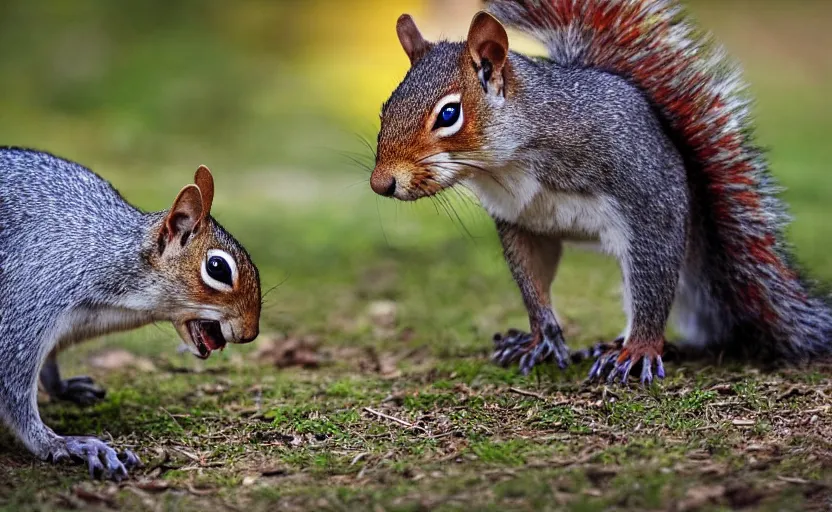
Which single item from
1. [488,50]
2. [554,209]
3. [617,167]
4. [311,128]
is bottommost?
[554,209]

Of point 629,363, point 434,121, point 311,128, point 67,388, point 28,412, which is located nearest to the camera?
point 28,412

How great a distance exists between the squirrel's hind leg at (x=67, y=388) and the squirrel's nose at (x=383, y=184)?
141 centimetres

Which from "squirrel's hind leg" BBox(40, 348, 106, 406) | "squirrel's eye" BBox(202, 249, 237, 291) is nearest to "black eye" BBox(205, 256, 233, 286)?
"squirrel's eye" BBox(202, 249, 237, 291)

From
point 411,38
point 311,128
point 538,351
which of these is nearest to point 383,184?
point 411,38

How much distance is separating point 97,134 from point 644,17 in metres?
5.84

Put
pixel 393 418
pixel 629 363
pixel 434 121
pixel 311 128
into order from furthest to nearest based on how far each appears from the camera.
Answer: pixel 311 128 < pixel 629 363 < pixel 393 418 < pixel 434 121

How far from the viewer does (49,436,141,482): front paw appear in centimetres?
269

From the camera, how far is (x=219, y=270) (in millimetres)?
2930

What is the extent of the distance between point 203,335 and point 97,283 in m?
0.36

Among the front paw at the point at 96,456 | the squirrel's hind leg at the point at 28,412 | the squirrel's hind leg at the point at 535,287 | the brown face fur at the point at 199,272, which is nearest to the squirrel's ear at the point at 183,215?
the brown face fur at the point at 199,272

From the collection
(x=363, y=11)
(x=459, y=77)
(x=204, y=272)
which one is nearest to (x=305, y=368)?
(x=204, y=272)

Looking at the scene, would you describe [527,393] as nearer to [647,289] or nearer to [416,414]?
[416,414]

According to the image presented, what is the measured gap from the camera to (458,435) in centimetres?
290

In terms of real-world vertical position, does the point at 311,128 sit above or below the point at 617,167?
above
